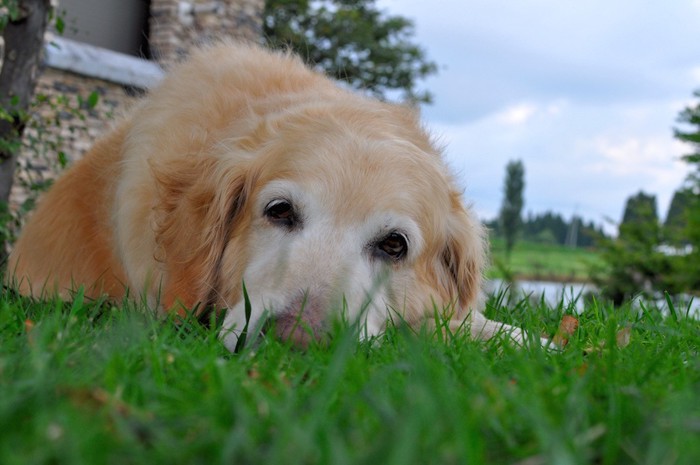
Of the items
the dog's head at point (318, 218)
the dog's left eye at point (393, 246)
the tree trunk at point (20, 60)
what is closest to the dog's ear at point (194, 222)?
the dog's head at point (318, 218)

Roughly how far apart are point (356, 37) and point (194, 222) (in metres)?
28.2

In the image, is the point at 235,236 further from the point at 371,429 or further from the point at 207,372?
the point at 371,429

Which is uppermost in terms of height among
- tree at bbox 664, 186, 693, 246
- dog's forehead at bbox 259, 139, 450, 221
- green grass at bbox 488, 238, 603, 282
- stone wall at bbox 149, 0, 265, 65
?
stone wall at bbox 149, 0, 265, 65

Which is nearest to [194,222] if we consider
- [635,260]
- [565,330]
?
[565,330]

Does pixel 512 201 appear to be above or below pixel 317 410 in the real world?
above

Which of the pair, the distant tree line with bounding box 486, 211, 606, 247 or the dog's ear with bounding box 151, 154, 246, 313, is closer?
the dog's ear with bounding box 151, 154, 246, 313

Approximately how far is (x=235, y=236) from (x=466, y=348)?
134 cm

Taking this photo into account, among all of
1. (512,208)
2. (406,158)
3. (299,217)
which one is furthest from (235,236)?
(512,208)

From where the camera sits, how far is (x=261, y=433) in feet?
4.47

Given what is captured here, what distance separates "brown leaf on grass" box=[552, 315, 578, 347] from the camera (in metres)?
3.13

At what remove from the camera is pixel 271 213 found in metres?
3.32

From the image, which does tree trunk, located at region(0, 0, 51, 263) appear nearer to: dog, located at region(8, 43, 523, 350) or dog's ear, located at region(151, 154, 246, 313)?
dog, located at region(8, 43, 523, 350)

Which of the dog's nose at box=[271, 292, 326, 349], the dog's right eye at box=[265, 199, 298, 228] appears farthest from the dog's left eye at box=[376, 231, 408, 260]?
the dog's nose at box=[271, 292, 326, 349]

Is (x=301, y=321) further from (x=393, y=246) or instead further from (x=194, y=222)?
(x=194, y=222)
